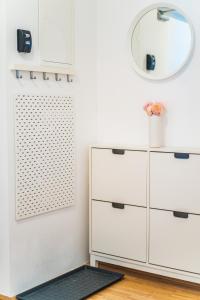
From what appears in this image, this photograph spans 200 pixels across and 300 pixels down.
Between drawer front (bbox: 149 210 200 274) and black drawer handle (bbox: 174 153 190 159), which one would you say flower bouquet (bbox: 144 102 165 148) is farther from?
drawer front (bbox: 149 210 200 274)

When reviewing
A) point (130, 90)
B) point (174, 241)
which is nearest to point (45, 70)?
point (130, 90)

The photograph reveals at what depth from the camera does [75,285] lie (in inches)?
127

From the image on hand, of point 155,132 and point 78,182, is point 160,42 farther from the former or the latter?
point 78,182

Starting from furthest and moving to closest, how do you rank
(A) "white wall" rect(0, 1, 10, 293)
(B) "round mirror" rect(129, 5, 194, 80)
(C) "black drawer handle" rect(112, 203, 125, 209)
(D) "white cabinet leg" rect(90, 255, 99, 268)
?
(D) "white cabinet leg" rect(90, 255, 99, 268) < (C) "black drawer handle" rect(112, 203, 125, 209) < (B) "round mirror" rect(129, 5, 194, 80) < (A) "white wall" rect(0, 1, 10, 293)

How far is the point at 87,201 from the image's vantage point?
11.9ft

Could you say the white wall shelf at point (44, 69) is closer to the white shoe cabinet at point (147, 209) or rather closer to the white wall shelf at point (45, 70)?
the white wall shelf at point (45, 70)

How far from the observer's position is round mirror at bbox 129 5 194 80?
127 inches

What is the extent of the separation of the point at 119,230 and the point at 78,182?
0.48 meters

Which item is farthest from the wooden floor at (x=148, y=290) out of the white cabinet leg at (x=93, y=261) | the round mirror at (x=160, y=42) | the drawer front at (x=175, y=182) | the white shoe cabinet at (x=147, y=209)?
the round mirror at (x=160, y=42)

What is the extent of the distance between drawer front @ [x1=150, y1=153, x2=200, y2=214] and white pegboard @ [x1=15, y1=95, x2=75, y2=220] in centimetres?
64

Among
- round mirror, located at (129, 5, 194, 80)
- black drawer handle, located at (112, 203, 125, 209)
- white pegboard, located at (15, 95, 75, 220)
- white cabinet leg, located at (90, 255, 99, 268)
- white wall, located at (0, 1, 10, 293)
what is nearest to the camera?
white wall, located at (0, 1, 10, 293)

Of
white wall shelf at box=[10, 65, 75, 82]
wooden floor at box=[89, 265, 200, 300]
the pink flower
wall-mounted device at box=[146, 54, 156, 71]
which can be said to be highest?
wall-mounted device at box=[146, 54, 156, 71]

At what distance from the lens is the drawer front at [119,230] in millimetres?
3297

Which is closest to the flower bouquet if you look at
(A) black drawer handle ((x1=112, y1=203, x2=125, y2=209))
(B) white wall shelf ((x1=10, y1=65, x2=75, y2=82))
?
(A) black drawer handle ((x1=112, y1=203, x2=125, y2=209))
